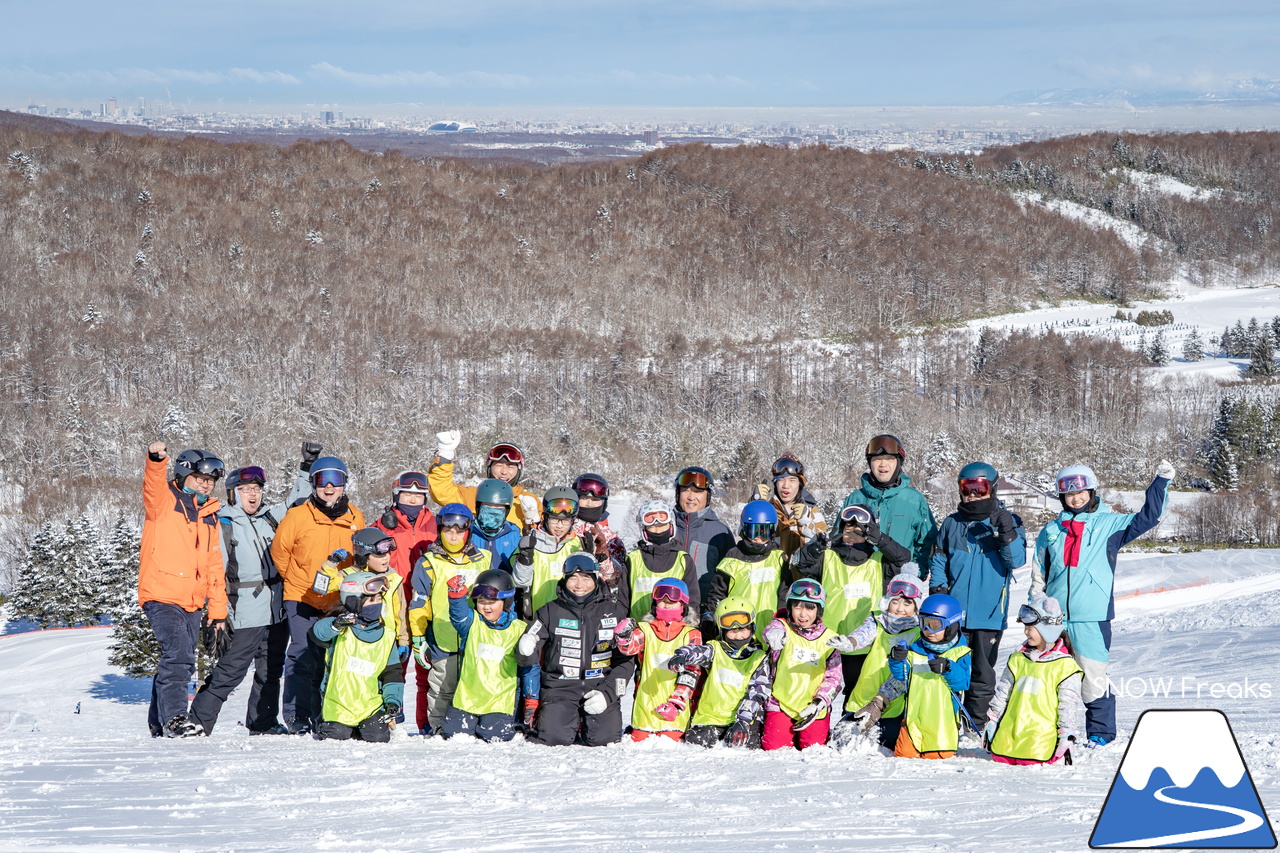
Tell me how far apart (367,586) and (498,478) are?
1.39 meters

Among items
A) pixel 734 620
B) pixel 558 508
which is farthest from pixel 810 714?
pixel 558 508

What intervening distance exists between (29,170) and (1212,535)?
14777 centimetres

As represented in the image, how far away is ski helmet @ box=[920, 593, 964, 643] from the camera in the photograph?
20.0 ft

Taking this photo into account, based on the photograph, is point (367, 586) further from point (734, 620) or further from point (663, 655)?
point (734, 620)

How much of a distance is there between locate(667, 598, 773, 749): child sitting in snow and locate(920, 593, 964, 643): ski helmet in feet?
3.29

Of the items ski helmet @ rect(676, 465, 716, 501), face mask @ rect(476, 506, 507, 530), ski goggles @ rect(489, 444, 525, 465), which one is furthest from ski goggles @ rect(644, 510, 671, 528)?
ski goggles @ rect(489, 444, 525, 465)

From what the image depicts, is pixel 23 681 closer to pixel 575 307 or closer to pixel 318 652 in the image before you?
pixel 318 652

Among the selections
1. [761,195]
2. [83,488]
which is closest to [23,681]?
[83,488]

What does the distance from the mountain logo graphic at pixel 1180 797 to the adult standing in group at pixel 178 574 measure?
5351 mm

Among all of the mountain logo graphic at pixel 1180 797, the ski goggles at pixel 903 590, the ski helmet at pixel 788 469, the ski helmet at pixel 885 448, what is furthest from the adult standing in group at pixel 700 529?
the mountain logo graphic at pixel 1180 797

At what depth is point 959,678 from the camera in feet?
20.3

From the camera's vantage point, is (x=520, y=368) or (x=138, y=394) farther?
(x=520, y=368)

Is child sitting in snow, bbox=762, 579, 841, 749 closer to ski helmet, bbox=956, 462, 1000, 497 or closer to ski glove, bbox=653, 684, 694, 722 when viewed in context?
ski glove, bbox=653, 684, 694, 722

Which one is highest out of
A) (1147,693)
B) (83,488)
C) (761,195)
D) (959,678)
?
(761,195)
